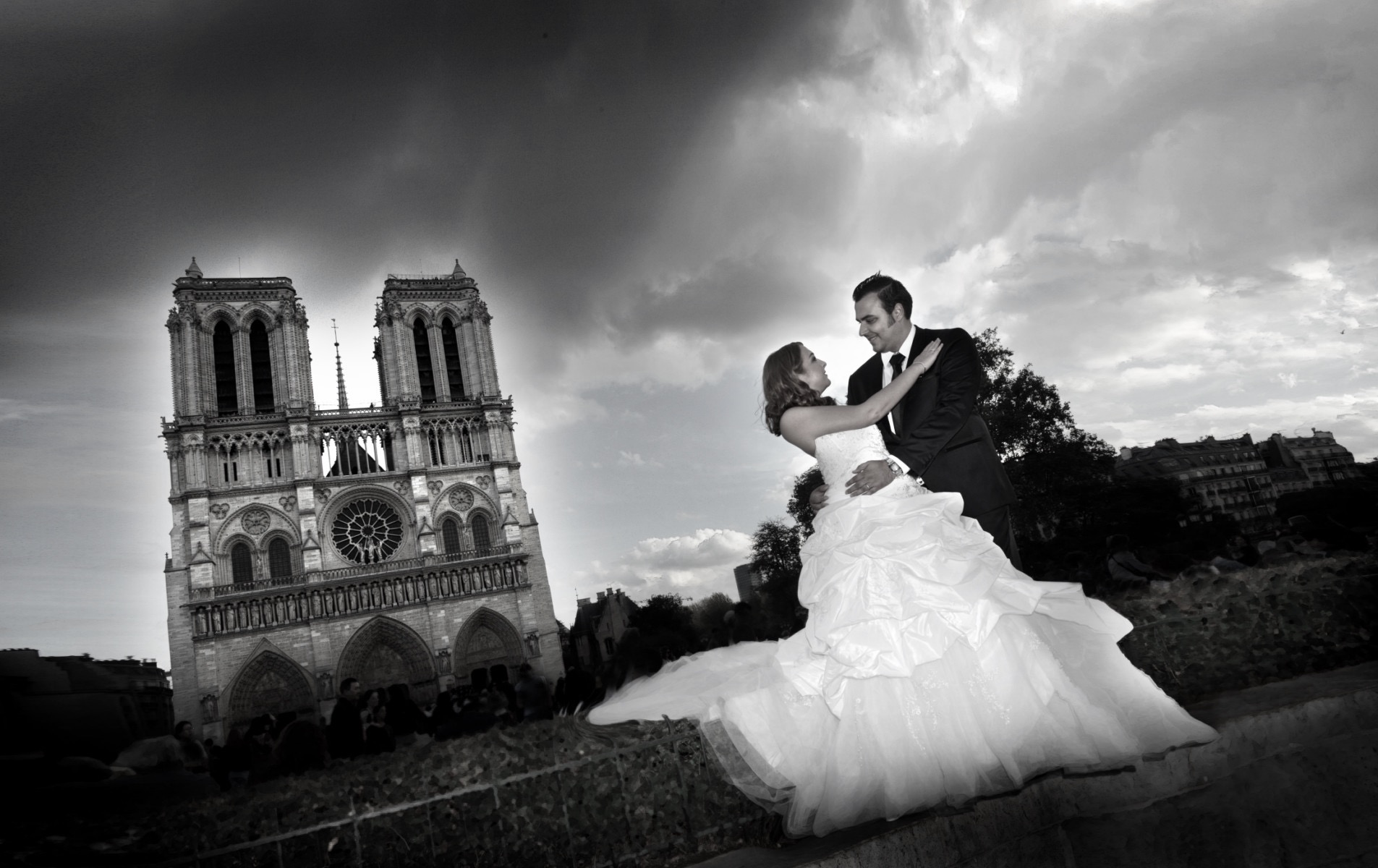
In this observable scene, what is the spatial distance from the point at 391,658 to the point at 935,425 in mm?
32951

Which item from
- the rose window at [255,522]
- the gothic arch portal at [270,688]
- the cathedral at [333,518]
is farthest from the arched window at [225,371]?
the gothic arch portal at [270,688]

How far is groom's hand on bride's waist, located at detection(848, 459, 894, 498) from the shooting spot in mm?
2724

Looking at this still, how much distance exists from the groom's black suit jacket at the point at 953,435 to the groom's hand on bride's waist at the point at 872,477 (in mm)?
184

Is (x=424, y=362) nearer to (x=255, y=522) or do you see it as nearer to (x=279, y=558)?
(x=255, y=522)

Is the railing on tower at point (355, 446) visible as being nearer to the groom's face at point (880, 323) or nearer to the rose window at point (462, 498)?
the rose window at point (462, 498)

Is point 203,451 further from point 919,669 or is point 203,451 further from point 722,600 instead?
point 919,669

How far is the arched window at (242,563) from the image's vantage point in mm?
29609

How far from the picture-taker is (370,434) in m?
33.8

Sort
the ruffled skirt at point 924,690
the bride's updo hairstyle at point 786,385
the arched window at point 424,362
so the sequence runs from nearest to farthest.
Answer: the ruffled skirt at point 924,690, the bride's updo hairstyle at point 786,385, the arched window at point 424,362

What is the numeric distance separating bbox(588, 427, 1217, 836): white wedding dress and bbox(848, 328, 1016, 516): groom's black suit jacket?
30 centimetres

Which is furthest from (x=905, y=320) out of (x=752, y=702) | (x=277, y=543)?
(x=277, y=543)

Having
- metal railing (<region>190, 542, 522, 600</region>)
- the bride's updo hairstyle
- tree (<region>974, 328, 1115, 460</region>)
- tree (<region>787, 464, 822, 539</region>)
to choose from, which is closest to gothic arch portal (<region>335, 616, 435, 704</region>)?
metal railing (<region>190, 542, 522, 600</region>)

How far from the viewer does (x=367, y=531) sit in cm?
3225

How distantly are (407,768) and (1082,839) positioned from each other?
9.14 ft
